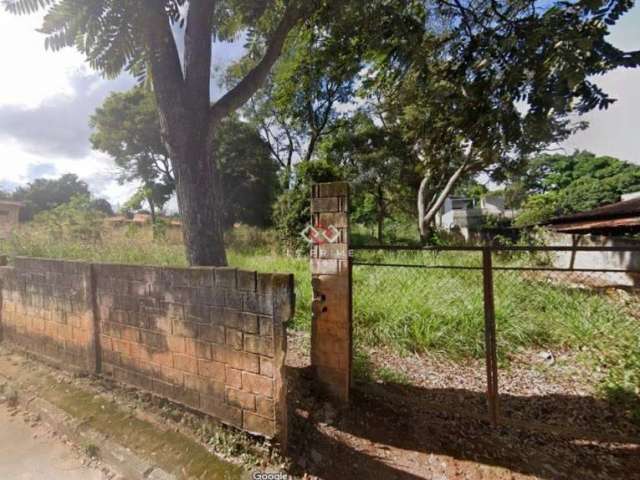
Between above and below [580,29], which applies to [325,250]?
below

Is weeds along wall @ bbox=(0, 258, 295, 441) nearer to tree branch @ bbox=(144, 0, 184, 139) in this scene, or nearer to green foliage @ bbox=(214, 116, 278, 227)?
tree branch @ bbox=(144, 0, 184, 139)

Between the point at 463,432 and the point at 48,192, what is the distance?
43.3 meters

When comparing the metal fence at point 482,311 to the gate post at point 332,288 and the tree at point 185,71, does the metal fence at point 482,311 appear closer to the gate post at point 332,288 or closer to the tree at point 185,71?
the gate post at point 332,288

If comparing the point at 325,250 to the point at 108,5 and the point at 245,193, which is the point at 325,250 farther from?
the point at 245,193

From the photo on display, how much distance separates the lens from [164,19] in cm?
235

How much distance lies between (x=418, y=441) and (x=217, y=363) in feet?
5.05

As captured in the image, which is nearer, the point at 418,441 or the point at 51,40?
the point at 418,441

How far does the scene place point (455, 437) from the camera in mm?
2031

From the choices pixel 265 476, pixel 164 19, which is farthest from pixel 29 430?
pixel 164 19

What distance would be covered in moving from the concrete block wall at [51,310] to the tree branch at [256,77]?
1924 millimetres

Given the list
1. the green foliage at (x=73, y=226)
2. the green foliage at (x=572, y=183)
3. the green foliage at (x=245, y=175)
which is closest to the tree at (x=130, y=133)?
the green foliage at (x=245, y=175)

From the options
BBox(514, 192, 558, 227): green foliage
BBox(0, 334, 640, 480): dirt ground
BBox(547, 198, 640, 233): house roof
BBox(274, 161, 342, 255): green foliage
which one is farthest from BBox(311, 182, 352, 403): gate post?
BBox(514, 192, 558, 227): green foliage

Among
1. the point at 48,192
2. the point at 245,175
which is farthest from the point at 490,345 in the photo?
the point at 48,192

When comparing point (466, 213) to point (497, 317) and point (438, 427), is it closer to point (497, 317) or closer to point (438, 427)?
point (497, 317)
